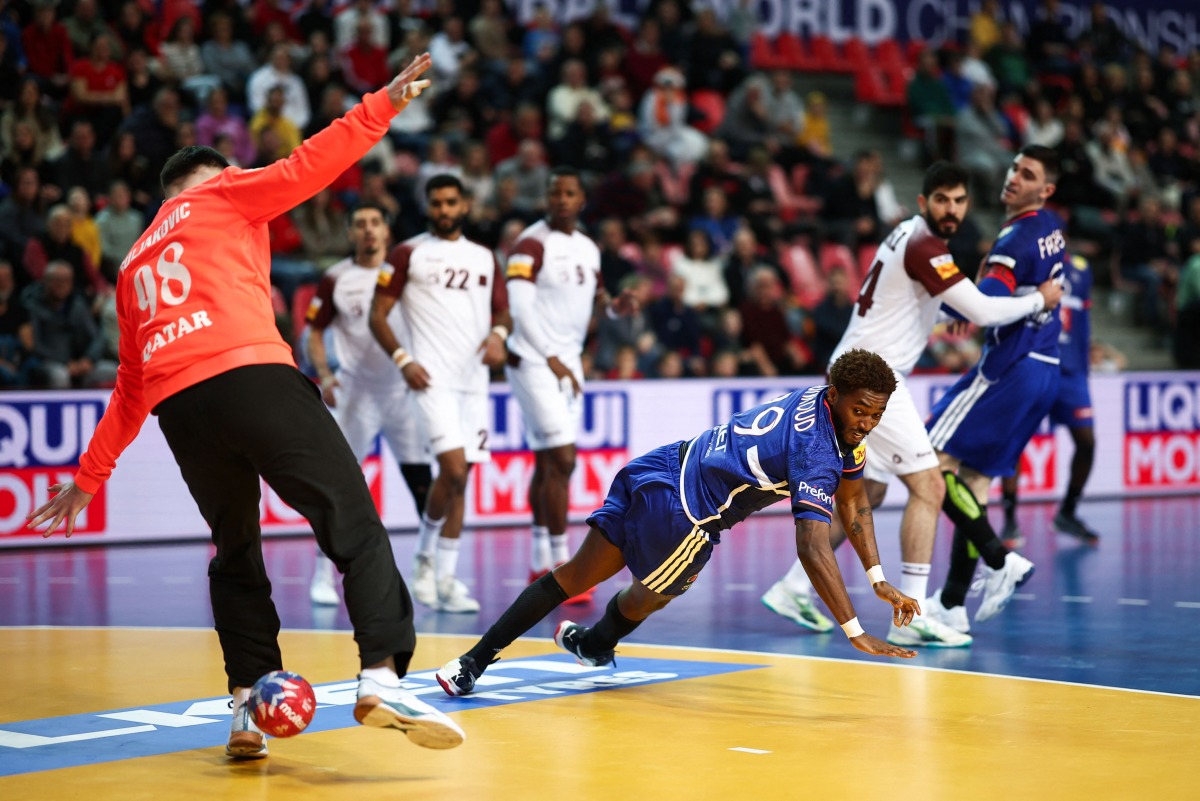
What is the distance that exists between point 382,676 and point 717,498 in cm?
173

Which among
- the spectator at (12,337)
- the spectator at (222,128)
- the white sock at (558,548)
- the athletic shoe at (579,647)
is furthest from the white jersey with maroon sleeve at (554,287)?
the spectator at (222,128)

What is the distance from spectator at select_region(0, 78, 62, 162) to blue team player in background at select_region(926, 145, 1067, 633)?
9.35m

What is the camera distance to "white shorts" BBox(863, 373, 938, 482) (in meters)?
7.65

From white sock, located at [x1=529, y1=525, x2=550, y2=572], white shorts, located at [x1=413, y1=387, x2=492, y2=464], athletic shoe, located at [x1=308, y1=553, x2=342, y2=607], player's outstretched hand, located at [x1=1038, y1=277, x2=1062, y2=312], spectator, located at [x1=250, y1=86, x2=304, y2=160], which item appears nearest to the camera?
player's outstretched hand, located at [x1=1038, y1=277, x2=1062, y2=312]

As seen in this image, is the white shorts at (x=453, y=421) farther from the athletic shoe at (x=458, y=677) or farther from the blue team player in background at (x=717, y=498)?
the athletic shoe at (x=458, y=677)

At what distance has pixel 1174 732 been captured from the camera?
574cm

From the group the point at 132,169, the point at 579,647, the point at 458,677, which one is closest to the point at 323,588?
the point at 579,647

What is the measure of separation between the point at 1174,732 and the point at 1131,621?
2805mm

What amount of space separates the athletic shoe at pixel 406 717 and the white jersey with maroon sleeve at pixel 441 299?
4.29 meters

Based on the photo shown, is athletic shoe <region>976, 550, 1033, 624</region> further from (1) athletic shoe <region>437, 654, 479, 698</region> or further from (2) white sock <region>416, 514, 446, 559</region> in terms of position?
(2) white sock <region>416, 514, 446, 559</region>

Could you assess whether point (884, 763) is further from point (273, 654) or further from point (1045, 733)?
point (273, 654)

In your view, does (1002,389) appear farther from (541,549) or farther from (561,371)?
(541,549)

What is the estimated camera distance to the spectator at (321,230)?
587 inches

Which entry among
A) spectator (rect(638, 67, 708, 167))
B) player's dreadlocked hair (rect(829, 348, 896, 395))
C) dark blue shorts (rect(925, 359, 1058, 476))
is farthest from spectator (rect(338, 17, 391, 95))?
player's dreadlocked hair (rect(829, 348, 896, 395))
